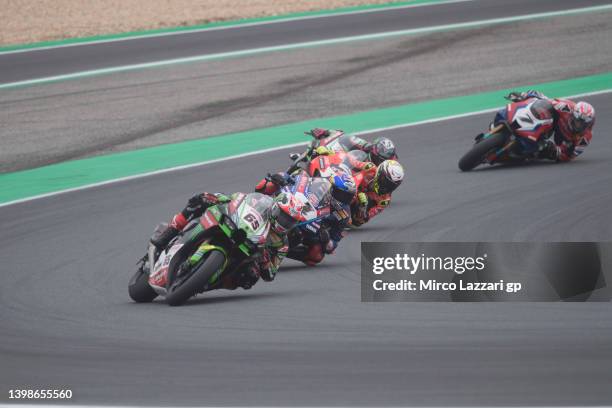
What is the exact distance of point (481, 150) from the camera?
54.1 feet

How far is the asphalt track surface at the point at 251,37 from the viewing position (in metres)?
24.8

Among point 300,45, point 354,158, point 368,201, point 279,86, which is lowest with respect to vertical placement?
point 368,201

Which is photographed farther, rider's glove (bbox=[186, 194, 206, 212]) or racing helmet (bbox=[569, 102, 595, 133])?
racing helmet (bbox=[569, 102, 595, 133])

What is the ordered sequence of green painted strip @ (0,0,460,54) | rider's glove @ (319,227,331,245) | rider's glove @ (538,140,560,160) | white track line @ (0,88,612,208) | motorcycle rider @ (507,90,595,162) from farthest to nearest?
green painted strip @ (0,0,460,54)
rider's glove @ (538,140,560,160)
motorcycle rider @ (507,90,595,162)
white track line @ (0,88,612,208)
rider's glove @ (319,227,331,245)

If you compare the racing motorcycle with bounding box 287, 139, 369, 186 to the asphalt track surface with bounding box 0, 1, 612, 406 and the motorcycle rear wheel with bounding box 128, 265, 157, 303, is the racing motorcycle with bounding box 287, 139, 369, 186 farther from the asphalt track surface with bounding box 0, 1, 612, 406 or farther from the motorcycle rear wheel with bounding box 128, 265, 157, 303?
the motorcycle rear wheel with bounding box 128, 265, 157, 303

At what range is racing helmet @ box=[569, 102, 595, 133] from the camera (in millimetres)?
16234

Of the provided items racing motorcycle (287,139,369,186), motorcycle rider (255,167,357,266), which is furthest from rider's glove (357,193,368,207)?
motorcycle rider (255,167,357,266)

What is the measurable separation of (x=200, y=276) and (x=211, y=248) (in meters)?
0.27

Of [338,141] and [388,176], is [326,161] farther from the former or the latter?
[338,141]

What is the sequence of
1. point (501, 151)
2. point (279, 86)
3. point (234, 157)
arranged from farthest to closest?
point (279, 86)
point (234, 157)
point (501, 151)

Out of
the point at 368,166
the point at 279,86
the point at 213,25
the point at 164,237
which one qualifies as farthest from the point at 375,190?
the point at 213,25

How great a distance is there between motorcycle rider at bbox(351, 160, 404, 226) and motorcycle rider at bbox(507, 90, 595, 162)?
3.95 metres

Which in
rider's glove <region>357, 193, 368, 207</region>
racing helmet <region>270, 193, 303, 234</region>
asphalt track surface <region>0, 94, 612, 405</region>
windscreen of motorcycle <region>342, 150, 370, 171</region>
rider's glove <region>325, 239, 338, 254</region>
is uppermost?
windscreen of motorcycle <region>342, 150, 370, 171</region>

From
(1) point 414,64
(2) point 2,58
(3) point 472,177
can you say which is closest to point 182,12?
(2) point 2,58
